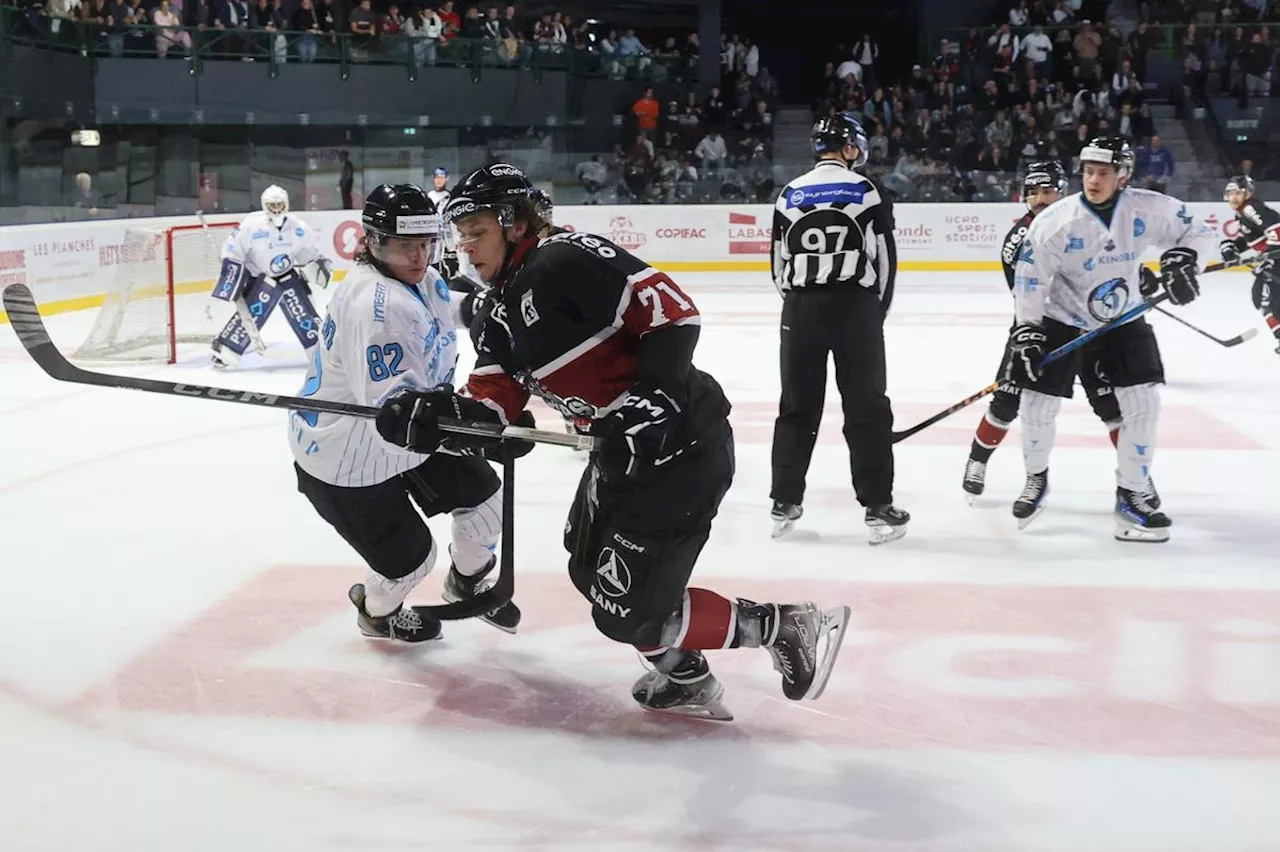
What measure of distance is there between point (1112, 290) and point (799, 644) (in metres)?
1.95

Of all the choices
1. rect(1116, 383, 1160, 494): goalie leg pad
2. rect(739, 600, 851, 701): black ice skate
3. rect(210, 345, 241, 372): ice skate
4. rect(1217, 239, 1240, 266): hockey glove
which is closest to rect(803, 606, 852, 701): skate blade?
rect(739, 600, 851, 701): black ice skate

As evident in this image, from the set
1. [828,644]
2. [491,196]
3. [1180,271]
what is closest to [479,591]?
[828,644]

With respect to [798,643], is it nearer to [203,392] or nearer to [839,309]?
[203,392]

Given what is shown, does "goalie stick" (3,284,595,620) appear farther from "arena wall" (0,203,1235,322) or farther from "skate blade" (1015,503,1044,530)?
"arena wall" (0,203,1235,322)

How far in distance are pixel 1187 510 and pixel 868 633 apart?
1.75 m

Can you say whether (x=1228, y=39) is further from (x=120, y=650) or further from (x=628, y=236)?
(x=120, y=650)

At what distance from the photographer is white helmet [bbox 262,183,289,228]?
747cm

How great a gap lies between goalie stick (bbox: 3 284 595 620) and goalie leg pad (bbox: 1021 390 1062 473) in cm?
205

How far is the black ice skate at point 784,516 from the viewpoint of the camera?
4082 mm

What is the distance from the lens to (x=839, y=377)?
4.07m

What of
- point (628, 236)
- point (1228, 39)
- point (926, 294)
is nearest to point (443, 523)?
point (926, 294)

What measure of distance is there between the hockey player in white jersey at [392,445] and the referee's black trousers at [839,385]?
1.30 meters

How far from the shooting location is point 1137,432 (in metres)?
3.95

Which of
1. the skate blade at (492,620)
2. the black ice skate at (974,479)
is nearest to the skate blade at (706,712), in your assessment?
the skate blade at (492,620)
